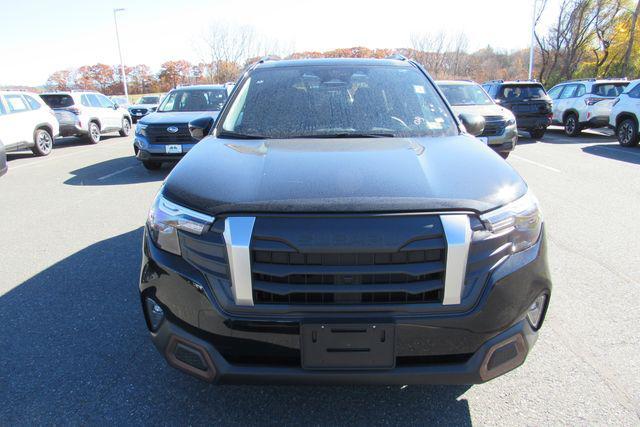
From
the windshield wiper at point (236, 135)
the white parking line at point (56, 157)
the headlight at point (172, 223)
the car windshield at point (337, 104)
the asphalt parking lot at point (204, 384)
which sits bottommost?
the white parking line at point (56, 157)

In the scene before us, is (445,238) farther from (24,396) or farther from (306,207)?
(24,396)

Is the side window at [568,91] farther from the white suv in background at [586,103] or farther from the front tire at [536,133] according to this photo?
the front tire at [536,133]

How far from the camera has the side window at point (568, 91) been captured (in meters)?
15.1

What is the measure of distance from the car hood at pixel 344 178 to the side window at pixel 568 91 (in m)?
14.9

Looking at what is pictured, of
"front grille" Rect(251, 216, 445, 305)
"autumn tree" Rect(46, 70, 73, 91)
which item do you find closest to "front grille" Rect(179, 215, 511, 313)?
"front grille" Rect(251, 216, 445, 305)

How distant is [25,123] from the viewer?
A: 38.9 feet

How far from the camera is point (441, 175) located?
2172 mm

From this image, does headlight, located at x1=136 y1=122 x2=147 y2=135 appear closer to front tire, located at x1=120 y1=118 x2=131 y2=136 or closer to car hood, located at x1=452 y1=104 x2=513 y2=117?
car hood, located at x1=452 y1=104 x2=513 y2=117

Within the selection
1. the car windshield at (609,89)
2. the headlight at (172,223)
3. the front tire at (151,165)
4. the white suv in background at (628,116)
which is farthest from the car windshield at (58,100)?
A: the car windshield at (609,89)

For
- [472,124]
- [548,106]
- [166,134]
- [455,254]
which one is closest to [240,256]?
[455,254]

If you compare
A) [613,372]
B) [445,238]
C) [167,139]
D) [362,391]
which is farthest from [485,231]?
[167,139]

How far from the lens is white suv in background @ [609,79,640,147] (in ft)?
37.6

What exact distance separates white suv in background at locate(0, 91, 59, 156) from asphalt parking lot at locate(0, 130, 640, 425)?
6932 mm

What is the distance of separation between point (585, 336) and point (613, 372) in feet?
1.33
